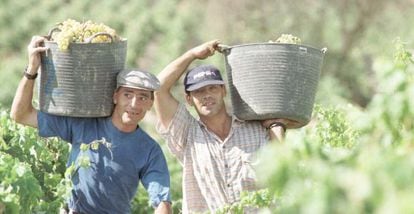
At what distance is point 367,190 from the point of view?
7.34ft

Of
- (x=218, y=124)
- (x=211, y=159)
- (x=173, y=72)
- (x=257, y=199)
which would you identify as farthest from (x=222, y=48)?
(x=257, y=199)

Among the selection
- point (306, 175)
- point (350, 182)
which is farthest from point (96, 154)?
point (350, 182)

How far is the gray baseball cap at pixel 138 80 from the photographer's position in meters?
5.49

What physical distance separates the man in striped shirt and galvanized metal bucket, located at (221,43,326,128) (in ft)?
0.31

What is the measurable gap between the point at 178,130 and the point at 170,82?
251mm

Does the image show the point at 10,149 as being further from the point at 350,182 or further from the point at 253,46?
the point at 350,182

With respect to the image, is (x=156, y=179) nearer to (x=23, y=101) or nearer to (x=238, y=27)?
(x=23, y=101)

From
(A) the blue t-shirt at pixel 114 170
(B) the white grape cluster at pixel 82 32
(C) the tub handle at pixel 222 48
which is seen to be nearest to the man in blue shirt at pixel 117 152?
(A) the blue t-shirt at pixel 114 170

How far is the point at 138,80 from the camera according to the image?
552 cm

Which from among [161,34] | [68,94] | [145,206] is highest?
[161,34]

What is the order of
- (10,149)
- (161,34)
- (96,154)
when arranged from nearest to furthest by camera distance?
1. (96,154)
2. (10,149)
3. (161,34)

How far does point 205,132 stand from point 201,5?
17.6 meters

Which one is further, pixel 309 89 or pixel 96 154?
pixel 309 89

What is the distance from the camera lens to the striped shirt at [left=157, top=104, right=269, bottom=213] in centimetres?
571
